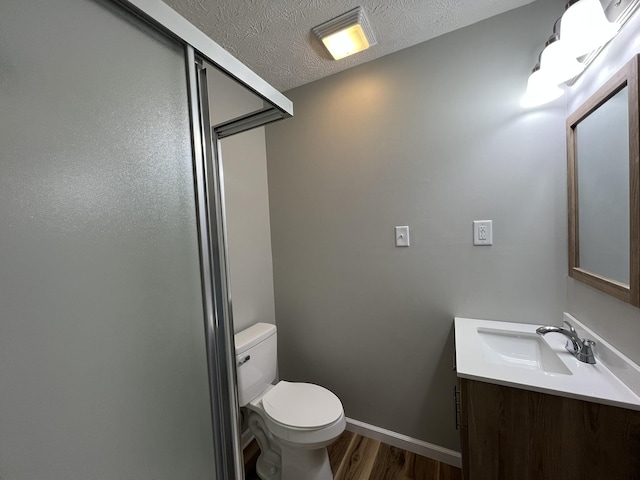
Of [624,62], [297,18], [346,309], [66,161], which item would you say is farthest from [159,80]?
[346,309]

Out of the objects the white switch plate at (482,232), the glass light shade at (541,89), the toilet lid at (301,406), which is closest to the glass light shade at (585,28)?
the glass light shade at (541,89)

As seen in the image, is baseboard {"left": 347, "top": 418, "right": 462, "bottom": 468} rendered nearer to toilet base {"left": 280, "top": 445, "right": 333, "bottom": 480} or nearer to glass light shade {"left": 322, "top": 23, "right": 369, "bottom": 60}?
toilet base {"left": 280, "top": 445, "right": 333, "bottom": 480}

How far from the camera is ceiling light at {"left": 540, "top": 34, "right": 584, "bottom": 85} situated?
1.01 metres

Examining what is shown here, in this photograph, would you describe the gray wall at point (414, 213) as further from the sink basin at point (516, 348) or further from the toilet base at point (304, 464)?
the toilet base at point (304, 464)

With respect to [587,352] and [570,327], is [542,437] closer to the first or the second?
[587,352]

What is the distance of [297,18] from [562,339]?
→ 1.93m

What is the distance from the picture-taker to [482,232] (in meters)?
1.36

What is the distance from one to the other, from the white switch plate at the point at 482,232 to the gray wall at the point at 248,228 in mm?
1355

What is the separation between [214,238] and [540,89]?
4.91ft

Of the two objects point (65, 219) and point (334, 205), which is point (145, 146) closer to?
point (65, 219)

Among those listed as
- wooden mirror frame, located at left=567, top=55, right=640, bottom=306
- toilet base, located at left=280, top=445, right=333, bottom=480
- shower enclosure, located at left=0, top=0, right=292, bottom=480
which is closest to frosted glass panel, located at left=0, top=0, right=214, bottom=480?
shower enclosure, located at left=0, top=0, right=292, bottom=480

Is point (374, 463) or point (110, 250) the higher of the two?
point (110, 250)

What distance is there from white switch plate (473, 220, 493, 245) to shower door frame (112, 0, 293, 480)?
1.23m

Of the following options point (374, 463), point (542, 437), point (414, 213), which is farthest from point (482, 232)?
point (374, 463)
